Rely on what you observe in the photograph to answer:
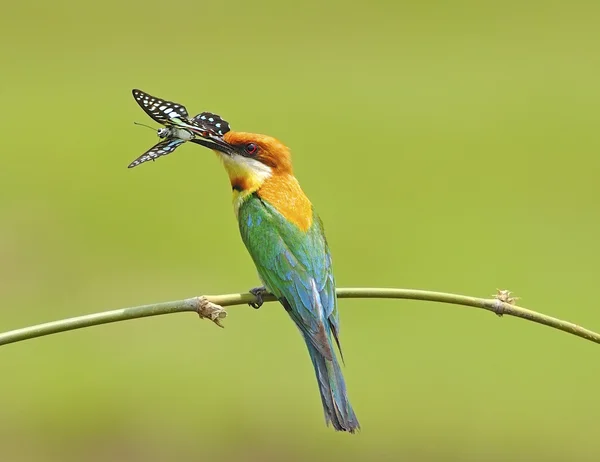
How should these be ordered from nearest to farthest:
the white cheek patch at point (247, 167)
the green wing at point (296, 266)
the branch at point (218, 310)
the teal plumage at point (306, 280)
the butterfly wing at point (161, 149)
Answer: the branch at point (218, 310) → the butterfly wing at point (161, 149) → the teal plumage at point (306, 280) → the green wing at point (296, 266) → the white cheek patch at point (247, 167)

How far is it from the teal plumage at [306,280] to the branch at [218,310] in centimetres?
32

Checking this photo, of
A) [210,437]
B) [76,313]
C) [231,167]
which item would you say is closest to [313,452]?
[210,437]

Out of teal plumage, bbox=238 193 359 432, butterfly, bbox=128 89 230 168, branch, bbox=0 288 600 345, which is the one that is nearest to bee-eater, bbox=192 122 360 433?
teal plumage, bbox=238 193 359 432

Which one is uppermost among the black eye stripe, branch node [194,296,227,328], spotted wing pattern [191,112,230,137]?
spotted wing pattern [191,112,230,137]

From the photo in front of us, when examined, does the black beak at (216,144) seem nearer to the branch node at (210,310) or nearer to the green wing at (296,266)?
the green wing at (296,266)

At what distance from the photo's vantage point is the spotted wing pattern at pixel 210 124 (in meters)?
2.17

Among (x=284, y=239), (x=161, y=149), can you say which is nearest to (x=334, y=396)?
(x=284, y=239)

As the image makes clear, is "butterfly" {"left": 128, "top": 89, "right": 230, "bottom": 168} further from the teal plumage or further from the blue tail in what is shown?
the blue tail

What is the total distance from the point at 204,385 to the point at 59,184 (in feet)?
9.24

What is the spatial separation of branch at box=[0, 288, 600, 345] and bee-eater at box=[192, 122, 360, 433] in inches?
13.8

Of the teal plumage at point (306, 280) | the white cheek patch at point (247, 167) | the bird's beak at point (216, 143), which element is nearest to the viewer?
the teal plumage at point (306, 280)

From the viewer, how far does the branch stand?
1387 millimetres

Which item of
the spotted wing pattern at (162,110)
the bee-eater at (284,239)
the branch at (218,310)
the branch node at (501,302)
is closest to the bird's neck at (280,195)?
the bee-eater at (284,239)

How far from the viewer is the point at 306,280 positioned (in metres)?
2.18
